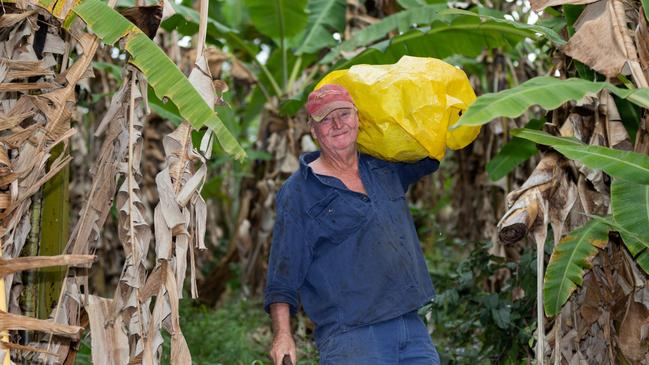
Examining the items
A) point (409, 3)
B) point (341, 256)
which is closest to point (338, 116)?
point (341, 256)

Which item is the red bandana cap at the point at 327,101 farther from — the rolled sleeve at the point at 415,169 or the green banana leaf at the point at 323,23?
the green banana leaf at the point at 323,23

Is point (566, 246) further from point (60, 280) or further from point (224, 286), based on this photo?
point (224, 286)

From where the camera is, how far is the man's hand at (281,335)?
3246 mm

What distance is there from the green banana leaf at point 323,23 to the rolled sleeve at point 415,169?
3.30m

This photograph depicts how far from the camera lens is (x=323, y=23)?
6.83 m

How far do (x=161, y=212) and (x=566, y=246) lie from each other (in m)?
1.49

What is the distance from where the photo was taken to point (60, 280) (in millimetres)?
3459

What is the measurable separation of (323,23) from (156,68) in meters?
3.96

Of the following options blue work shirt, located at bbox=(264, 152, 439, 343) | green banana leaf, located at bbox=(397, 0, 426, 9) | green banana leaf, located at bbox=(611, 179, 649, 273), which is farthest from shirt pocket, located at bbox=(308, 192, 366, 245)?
green banana leaf, located at bbox=(397, 0, 426, 9)

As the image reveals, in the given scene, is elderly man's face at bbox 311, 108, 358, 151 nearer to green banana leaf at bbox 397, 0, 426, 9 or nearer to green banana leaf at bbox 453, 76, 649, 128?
green banana leaf at bbox 453, 76, 649, 128

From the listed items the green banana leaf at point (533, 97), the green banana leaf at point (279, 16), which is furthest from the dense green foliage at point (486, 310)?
the green banana leaf at point (279, 16)

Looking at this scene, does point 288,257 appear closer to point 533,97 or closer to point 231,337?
point 533,97

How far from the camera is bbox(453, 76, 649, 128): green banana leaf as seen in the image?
2.59 m

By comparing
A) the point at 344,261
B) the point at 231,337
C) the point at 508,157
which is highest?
the point at 508,157
